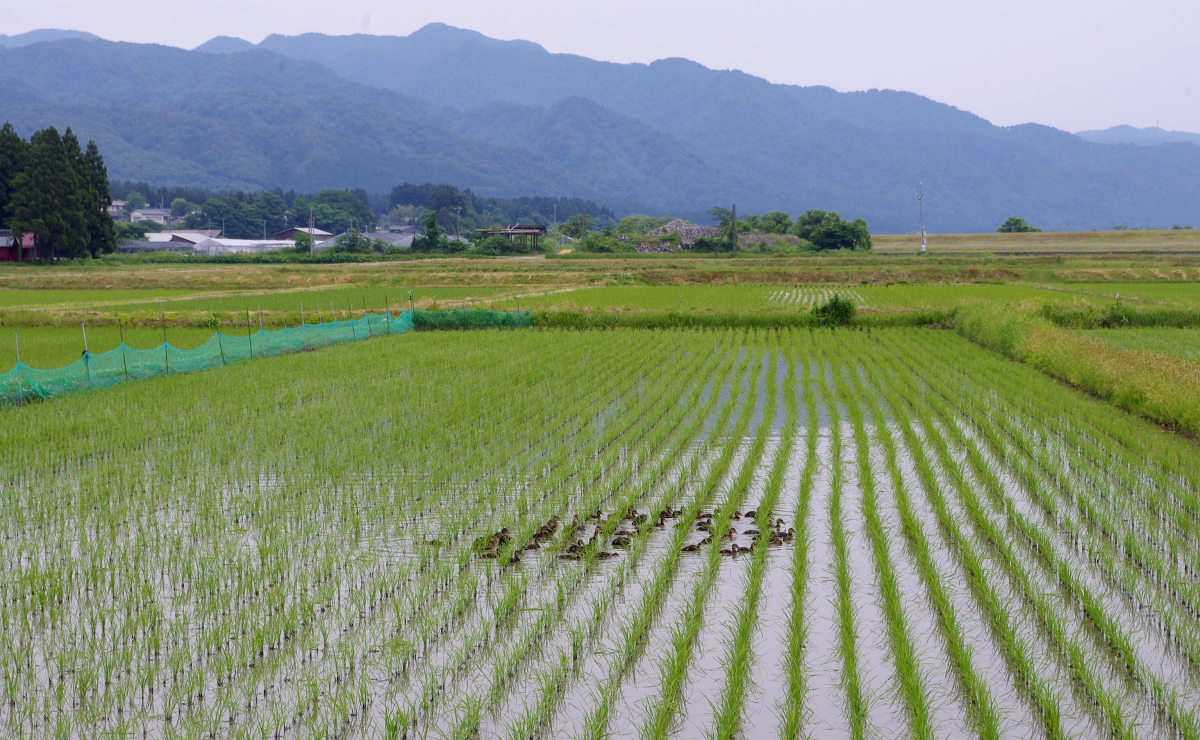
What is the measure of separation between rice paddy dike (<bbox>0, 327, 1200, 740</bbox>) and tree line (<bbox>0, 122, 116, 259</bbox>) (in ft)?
131

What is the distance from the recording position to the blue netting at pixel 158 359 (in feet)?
34.1

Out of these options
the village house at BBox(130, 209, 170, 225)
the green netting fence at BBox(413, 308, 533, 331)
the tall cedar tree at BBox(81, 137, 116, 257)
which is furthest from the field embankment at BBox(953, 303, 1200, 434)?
the village house at BBox(130, 209, 170, 225)

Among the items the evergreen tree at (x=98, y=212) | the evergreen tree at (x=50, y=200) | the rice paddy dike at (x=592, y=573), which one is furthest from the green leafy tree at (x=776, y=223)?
the rice paddy dike at (x=592, y=573)

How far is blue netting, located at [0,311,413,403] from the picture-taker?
10.4 m

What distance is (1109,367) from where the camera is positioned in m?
11.1

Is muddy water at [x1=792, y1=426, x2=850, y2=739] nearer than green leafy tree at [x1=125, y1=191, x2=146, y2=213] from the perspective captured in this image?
Yes

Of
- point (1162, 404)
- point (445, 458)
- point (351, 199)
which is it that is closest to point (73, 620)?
point (445, 458)

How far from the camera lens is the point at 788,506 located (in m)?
6.57

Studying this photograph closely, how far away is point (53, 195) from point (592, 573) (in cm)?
4758

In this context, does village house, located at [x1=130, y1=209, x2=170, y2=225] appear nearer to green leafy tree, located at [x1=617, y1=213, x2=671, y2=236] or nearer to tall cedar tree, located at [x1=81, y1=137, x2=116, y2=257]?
green leafy tree, located at [x1=617, y1=213, x2=671, y2=236]

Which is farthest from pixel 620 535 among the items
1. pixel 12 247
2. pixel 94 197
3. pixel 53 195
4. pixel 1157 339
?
pixel 12 247

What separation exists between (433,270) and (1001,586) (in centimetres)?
4021

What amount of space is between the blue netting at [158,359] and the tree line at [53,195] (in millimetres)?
32306

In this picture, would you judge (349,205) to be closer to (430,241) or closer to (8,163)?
(430,241)
